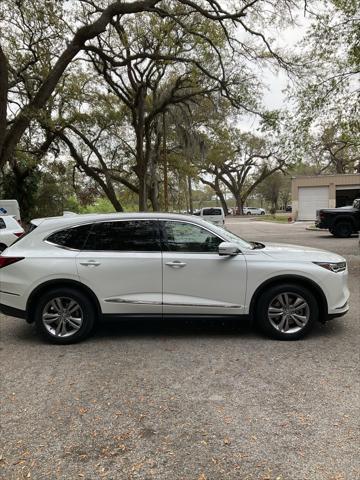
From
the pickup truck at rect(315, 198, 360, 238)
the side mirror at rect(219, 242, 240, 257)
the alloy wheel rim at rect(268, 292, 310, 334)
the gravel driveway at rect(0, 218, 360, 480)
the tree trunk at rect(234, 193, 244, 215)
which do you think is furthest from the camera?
the tree trunk at rect(234, 193, 244, 215)

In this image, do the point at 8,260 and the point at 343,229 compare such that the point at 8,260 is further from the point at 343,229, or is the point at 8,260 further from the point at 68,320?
the point at 343,229

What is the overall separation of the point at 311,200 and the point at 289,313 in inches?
1353

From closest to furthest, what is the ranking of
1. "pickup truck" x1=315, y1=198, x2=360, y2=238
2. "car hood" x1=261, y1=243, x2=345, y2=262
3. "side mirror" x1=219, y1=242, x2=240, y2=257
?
1. "side mirror" x1=219, y1=242, x2=240, y2=257
2. "car hood" x1=261, y1=243, x2=345, y2=262
3. "pickup truck" x1=315, y1=198, x2=360, y2=238

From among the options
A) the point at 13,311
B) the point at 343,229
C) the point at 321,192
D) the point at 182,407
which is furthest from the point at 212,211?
the point at 182,407

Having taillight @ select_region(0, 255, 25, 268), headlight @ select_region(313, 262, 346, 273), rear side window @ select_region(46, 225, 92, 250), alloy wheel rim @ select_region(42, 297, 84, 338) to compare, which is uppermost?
rear side window @ select_region(46, 225, 92, 250)

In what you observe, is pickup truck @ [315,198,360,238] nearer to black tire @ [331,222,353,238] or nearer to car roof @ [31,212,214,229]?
black tire @ [331,222,353,238]

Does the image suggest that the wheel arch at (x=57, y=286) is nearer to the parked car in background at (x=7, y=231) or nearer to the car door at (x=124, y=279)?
the car door at (x=124, y=279)

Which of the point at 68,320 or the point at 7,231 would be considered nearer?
the point at 68,320

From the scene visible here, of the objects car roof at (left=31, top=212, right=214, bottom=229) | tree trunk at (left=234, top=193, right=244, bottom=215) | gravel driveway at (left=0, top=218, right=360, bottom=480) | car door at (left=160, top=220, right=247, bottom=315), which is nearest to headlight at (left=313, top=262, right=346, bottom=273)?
gravel driveway at (left=0, top=218, right=360, bottom=480)

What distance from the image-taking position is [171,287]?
5047 mm

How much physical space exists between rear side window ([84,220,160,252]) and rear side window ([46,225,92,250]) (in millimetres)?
72

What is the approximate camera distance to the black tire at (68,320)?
5043mm

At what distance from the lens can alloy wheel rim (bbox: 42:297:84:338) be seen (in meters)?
5.06

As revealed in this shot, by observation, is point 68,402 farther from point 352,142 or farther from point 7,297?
point 352,142
